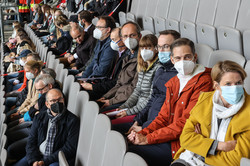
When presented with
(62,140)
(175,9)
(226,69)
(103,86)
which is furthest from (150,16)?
(226,69)

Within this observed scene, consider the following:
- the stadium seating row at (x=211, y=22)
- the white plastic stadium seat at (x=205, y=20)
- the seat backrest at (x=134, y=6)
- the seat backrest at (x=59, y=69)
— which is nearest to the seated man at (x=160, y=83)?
the stadium seating row at (x=211, y=22)

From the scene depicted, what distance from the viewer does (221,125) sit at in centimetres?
132

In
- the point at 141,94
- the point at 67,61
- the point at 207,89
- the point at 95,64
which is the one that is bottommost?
the point at 67,61

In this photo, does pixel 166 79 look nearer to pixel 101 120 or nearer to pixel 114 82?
pixel 101 120

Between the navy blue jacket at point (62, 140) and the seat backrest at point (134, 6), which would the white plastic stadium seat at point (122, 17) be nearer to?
the seat backrest at point (134, 6)

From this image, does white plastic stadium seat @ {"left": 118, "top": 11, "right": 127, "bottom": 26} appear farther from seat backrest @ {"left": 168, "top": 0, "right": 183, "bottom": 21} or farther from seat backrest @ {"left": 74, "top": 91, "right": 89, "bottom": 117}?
seat backrest @ {"left": 74, "top": 91, "right": 89, "bottom": 117}

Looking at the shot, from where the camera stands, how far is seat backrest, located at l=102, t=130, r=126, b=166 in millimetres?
1342

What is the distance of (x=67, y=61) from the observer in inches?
164

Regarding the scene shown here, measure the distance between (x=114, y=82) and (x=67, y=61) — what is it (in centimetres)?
150

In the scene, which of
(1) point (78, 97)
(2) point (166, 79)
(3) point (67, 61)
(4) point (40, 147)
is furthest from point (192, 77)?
(3) point (67, 61)

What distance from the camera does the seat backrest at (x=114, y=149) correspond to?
1.34m

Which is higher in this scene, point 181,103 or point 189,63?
point 189,63

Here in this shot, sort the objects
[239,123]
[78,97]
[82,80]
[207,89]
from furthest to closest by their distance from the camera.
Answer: [82,80] → [78,97] → [207,89] → [239,123]

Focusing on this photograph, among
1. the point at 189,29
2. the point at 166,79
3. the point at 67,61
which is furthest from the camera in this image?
the point at 67,61
